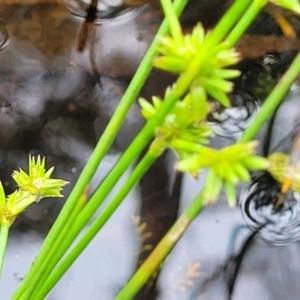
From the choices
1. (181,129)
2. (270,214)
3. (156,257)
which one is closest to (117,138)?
(270,214)

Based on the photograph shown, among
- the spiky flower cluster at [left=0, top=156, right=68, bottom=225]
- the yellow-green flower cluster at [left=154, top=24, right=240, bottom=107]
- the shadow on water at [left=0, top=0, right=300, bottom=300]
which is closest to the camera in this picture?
the yellow-green flower cluster at [left=154, top=24, right=240, bottom=107]

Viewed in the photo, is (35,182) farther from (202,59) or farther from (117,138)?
(117,138)

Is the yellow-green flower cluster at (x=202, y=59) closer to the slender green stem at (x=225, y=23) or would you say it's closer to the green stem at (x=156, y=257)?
the slender green stem at (x=225, y=23)

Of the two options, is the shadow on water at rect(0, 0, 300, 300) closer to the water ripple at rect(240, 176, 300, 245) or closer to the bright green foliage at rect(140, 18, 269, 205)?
the water ripple at rect(240, 176, 300, 245)

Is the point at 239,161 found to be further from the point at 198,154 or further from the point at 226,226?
the point at 226,226

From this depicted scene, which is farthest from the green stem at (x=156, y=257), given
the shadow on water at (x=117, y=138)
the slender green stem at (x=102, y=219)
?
the shadow on water at (x=117, y=138)

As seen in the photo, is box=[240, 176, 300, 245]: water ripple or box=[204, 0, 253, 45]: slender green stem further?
box=[240, 176, 300, 245]: water ripple

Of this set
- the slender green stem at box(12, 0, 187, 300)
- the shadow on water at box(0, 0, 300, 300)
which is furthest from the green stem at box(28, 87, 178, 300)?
the shadow on water at box(0, 0, 300, 300)

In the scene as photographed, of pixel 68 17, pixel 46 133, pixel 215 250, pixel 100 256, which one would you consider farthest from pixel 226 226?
pixel 68 17
